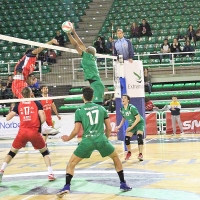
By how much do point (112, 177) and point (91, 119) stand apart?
2016 millimetres

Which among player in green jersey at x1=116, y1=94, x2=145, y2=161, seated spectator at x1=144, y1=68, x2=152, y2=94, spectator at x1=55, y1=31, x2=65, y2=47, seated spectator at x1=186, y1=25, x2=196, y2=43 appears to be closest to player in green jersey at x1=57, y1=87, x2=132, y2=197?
player in green jersey at x1=116, y1=94, x2=145, y2=161

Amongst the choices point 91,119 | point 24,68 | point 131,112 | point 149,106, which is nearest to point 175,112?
point 149,106

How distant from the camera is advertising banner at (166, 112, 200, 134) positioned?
62.2ft

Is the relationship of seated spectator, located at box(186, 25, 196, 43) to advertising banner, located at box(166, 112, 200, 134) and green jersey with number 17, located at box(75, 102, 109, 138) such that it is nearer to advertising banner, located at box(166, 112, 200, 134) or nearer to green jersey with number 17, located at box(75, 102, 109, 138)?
advertising banner, located at box(166, 112, 200, 134)

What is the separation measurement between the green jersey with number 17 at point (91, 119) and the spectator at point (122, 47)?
5.89 meters

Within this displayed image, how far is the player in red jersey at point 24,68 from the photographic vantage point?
10.1 metres

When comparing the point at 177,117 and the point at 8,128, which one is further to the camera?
the point at 8,128

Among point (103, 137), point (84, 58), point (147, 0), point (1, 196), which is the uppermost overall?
point (147, 0)

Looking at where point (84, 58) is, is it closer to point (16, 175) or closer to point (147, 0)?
point (16, 175)

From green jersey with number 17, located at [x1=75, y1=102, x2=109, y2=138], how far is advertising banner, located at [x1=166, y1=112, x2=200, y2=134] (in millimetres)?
11851

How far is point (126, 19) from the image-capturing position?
25828mm

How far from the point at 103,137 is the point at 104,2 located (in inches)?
843

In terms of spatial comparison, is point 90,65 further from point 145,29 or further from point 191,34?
point 145,29

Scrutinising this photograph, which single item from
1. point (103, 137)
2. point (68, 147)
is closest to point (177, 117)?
point (68, 147)
